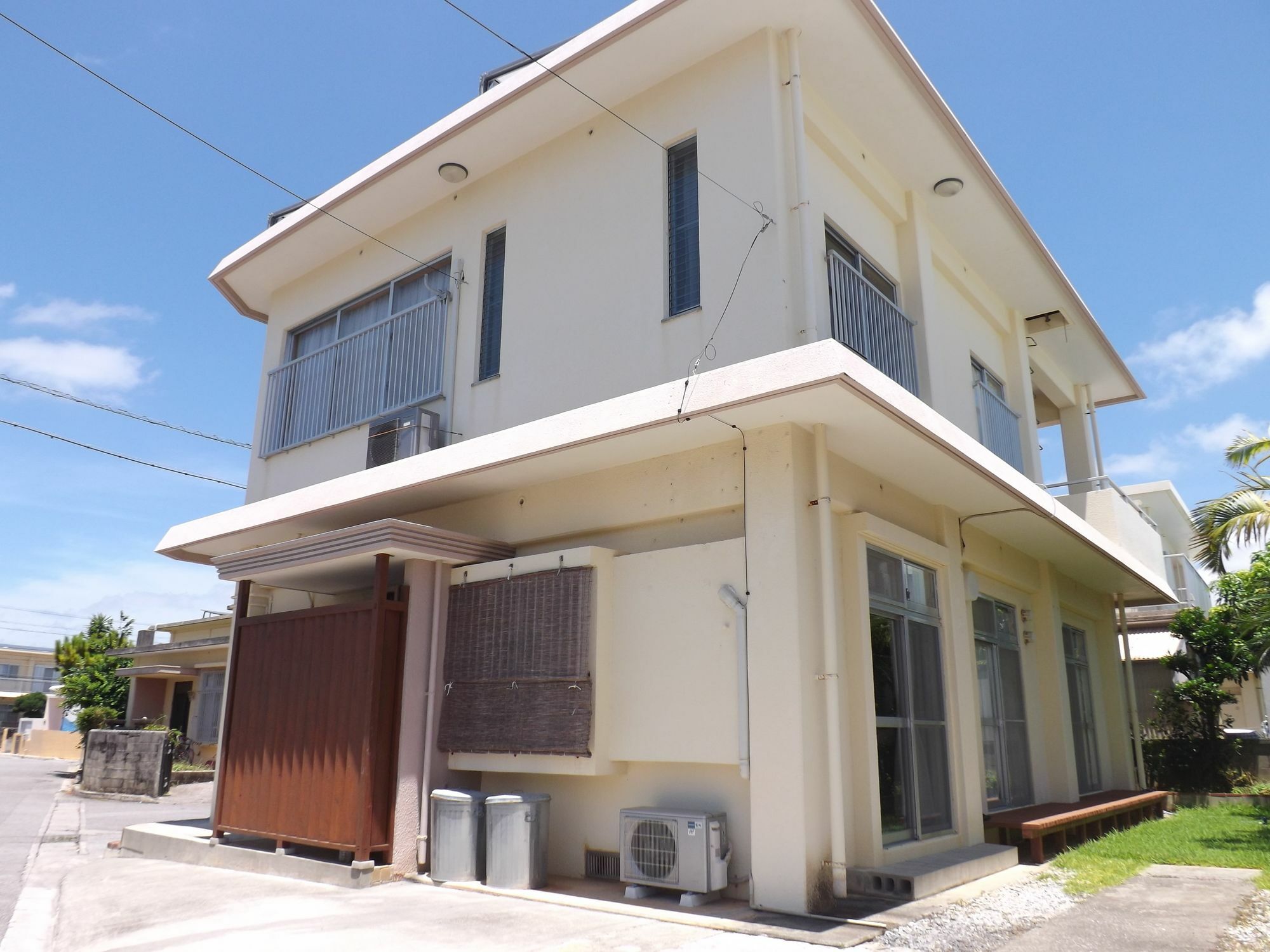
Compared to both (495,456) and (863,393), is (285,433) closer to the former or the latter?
(495,456)

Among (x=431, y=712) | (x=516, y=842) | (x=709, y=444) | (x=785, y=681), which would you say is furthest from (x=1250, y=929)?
(x=431, y=712)

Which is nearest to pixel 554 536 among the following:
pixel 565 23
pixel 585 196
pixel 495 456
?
pixel 495 456

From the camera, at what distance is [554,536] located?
8820mm

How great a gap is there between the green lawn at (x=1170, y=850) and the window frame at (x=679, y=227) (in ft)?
19.0

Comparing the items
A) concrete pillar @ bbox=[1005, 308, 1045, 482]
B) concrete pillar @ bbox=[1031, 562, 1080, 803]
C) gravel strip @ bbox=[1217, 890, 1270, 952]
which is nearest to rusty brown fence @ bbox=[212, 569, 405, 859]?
gravel strip @ bbox=[1217, 890, 1270, 952]

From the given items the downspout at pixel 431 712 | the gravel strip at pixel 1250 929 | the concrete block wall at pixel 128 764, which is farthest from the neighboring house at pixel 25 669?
the gravel strip at pixel 1250 929

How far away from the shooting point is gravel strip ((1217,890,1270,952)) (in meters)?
5.56

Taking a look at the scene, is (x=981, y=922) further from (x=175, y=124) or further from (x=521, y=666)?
(x=175, y=124)

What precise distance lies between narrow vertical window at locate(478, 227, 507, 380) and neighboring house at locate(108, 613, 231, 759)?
17.7m

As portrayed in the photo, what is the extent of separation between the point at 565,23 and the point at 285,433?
6.51 m

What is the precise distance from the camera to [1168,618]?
833 inches

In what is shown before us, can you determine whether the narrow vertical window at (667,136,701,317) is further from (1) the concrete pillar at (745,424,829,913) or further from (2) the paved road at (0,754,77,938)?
(2) the paved road at (0,754,77,938)

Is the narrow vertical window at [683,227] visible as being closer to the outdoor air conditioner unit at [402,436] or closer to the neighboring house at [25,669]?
the outdoor air conditioner unit at [402,436]

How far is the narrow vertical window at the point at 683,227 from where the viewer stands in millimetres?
8469
